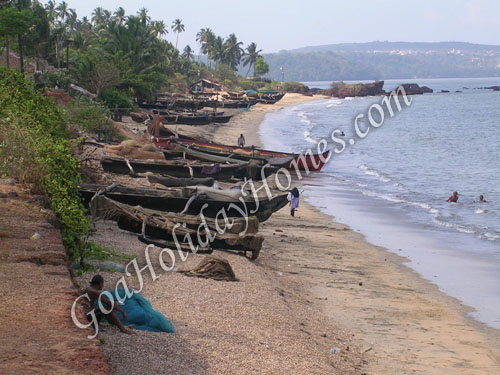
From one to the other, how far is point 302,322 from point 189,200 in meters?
5.28

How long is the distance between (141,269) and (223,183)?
1150 cm

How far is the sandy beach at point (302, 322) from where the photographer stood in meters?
7.04

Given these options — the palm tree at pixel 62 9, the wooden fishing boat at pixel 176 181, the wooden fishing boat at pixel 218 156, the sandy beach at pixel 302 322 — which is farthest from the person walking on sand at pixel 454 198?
the palm tree at pixel 62 9

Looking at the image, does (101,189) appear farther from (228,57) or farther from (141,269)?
(228,57)

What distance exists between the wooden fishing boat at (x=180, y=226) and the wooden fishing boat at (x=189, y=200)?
1.17 meters


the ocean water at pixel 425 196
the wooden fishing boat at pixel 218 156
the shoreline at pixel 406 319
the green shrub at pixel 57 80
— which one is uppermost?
the green shrub at pixel 57 80

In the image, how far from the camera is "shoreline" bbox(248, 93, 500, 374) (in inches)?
348

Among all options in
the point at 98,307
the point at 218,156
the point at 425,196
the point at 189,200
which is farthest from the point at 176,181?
the point at 98,307

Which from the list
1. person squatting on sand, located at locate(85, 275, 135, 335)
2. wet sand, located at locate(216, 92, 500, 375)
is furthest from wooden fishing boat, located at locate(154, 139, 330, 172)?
person squatting on sand, located at locate(85, 275, 135, 335)

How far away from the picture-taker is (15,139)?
1038 cm

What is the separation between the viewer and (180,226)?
1226 cm

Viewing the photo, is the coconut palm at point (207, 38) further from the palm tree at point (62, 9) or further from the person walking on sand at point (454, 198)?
the person walking on sand at point (454, 198)

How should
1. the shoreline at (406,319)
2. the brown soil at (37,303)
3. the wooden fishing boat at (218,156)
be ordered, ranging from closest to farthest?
the brown soil at (37,303) < the shoreline at (406,319) < the wooden fishing boat at (218,156)

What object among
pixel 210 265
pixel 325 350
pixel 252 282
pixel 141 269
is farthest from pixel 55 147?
pixel 325 350
